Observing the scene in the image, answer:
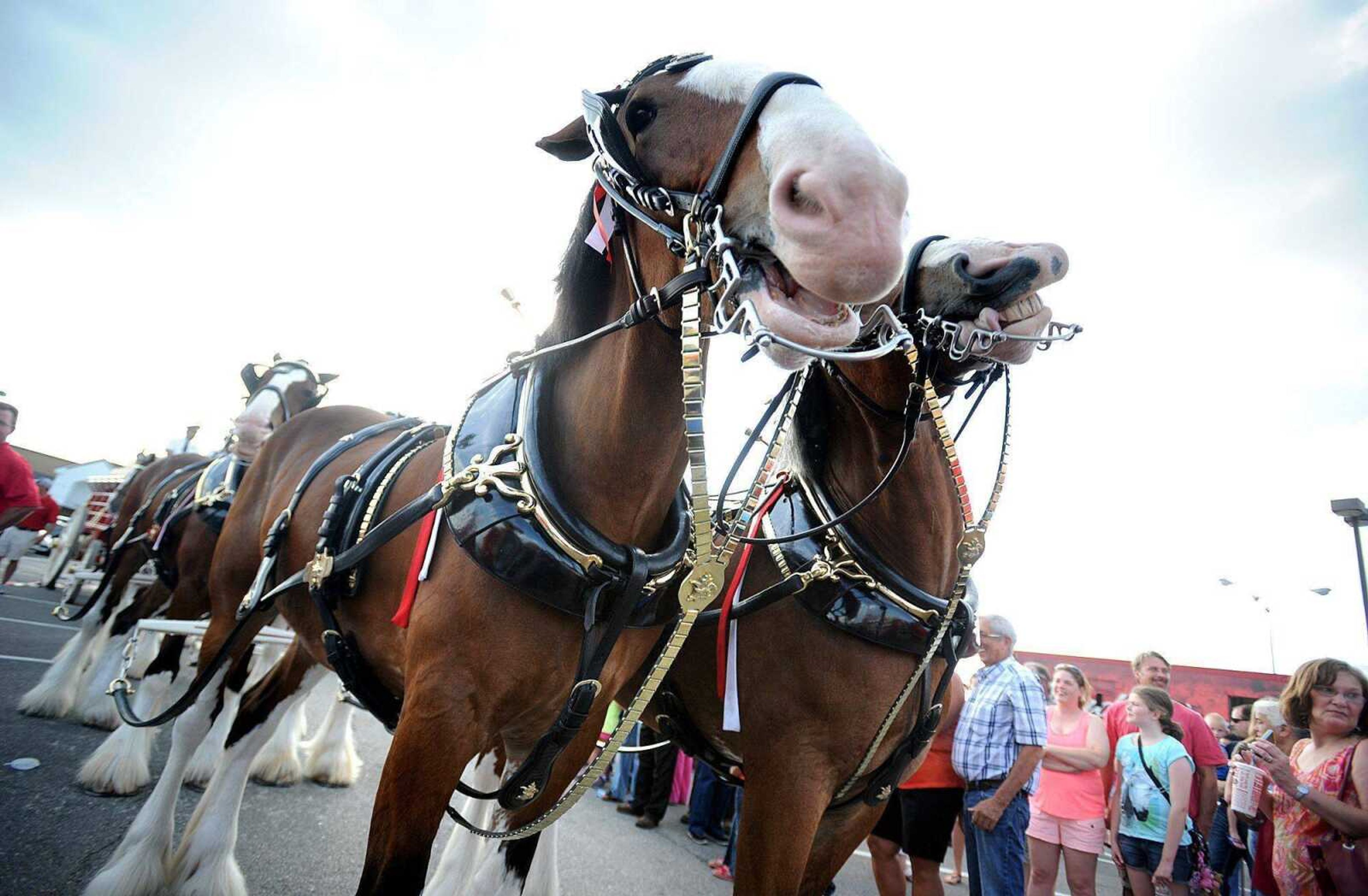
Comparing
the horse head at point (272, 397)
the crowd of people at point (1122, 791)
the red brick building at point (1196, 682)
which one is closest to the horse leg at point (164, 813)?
the horse head at point (272, 397)

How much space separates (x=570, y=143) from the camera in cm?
202

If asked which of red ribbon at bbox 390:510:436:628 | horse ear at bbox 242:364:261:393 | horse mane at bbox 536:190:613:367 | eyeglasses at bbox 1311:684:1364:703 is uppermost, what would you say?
horse ear at bbox 242:364:261:393

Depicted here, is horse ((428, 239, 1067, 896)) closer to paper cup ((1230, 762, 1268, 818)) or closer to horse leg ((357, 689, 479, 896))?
horse leg ((357, 689, 479, 896))

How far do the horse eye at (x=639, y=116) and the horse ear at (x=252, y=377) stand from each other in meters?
4.62

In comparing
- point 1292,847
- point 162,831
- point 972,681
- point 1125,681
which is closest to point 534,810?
point 162,831

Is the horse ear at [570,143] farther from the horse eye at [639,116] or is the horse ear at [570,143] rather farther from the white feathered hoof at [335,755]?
the white feathered hoof at [335,755]

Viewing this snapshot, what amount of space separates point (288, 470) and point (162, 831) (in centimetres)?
158

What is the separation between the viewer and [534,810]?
1.99m

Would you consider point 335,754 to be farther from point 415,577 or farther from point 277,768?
point 415,577

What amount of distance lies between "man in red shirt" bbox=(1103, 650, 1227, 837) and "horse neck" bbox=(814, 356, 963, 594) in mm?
4068

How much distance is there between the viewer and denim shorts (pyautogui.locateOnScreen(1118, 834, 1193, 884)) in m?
4.89

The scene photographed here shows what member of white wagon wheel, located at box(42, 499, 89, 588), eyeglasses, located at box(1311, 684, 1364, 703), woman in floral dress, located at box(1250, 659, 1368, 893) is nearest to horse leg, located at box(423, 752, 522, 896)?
woman in floral dress, located at box(1250, 659, 1368, 893)

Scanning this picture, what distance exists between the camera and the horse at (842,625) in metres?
2.23

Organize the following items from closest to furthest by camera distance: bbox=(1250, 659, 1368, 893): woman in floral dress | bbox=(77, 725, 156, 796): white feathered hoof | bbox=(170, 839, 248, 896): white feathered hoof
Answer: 1. bbox=(170, 839, 248, 896): white feathered hoof
2. bbox=(1250, 659, 1368, 893): woman in floral dress
3. bbox=(77, 725, 156, 796): white feathered hoof
